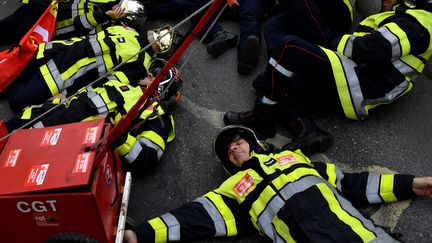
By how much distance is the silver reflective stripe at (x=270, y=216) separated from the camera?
2576mm

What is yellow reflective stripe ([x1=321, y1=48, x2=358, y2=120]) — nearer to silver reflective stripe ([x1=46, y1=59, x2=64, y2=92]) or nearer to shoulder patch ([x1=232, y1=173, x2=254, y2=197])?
shoulder patch ([x1=232, y1=173, x2=254, y2=197])

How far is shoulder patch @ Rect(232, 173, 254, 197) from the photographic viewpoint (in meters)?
2.72

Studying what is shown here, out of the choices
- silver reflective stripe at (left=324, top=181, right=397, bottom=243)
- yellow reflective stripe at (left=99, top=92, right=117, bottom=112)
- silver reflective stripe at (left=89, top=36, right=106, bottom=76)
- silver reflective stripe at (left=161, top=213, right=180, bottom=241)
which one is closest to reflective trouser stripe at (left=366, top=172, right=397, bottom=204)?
silver reflective stripe at (left=324, top=181, right=397, bottom=243)

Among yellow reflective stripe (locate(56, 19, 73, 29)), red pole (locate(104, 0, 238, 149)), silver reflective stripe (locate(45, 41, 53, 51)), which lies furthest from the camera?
yellow reflective stripe (locate(56, 19, 73, 29))

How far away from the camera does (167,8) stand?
4398 mm

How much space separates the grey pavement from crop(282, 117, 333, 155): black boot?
0.10m

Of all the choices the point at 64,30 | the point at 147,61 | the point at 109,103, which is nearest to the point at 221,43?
the point at 147,61

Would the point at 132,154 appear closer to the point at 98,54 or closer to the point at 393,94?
the point at 98,54

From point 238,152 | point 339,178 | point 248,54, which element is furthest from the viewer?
point 248,54

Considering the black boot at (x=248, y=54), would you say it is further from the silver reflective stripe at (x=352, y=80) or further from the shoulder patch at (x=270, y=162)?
the shoulder patch at (x=270, y=162)

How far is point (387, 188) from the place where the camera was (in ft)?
9.01

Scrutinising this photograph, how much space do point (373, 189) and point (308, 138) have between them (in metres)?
0.55

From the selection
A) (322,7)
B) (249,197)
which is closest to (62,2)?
(322,7)

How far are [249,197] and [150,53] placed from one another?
160cm
